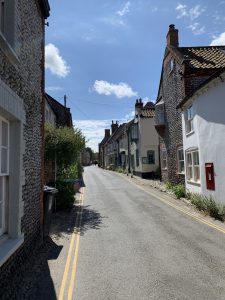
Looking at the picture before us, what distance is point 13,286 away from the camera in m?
6.22

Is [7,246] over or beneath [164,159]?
beneath

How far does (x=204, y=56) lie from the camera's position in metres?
21.7

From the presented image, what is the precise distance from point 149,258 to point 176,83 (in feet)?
52.3

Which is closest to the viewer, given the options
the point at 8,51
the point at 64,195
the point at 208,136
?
the point at 8,51

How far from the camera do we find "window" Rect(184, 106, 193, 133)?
59.8 feet

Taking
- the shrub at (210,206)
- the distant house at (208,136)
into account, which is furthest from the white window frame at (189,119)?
the shrub at (210,206)

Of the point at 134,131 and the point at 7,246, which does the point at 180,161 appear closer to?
the point at 7,246

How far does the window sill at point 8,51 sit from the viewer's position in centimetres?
587

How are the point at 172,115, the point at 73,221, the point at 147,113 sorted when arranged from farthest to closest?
the point at 147,113 < the point at 172,115 < the point at 73,221

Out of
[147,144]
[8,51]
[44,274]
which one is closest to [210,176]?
[44,274]

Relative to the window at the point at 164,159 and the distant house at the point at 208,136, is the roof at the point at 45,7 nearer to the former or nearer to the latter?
the distant house at the point at 208,136

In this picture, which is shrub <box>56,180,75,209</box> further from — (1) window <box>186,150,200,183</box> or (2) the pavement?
(1) window <box>186,150,200,183</box>

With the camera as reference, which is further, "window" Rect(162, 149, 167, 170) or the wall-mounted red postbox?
"window" Rect(162, 149, 167, 170)

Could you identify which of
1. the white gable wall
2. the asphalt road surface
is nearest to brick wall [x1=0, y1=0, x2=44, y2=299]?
the asphalt road surface
